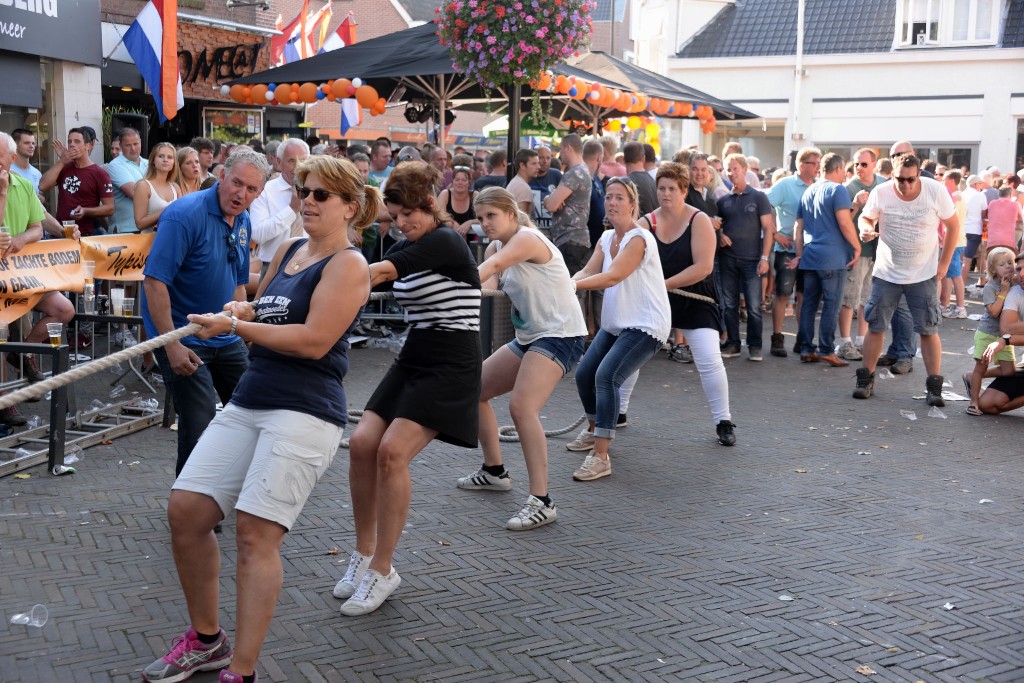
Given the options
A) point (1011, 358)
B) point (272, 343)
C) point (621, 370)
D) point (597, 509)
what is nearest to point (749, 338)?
point (1011, 358)

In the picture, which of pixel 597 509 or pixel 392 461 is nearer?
pixel 392 461

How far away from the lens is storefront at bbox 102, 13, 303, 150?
711 inches

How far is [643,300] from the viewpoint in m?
7.05

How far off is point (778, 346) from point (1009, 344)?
11.1 feet

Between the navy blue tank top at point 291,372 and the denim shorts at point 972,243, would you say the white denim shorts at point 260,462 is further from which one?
the denim shorts at point 972,243

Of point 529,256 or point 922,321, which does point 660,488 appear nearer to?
point 529,256

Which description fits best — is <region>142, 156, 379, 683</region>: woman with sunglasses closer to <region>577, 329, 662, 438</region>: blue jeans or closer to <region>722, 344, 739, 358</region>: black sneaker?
<region>577, 329, 662, 438</region>: blue jeans

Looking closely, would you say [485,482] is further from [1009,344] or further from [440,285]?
[1009,344]

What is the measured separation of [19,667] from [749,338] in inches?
357

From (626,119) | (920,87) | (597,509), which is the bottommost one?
(597,509)

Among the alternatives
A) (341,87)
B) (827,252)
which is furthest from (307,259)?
(341,87)

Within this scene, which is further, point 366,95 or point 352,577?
point 366,95

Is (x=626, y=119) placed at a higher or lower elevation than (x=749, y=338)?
higher

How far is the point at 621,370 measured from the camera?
7.02 m
